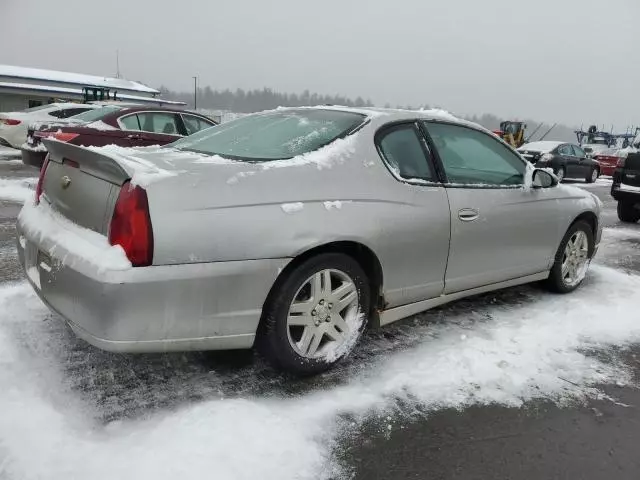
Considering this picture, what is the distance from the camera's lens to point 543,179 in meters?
4.27

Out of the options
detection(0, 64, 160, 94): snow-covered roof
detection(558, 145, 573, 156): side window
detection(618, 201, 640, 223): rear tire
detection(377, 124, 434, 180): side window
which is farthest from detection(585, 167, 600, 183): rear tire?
detection(0, 64, 160, 94): snow-covered roof

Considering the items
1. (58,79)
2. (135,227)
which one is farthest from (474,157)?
(58,79)

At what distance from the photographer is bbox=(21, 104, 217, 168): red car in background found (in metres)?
8.53

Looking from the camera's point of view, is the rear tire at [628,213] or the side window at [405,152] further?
the rear tire at [628,213]

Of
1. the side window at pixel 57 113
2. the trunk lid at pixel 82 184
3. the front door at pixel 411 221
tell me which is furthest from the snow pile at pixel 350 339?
the side window at pixel 57 113

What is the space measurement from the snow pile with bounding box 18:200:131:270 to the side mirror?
310 cm

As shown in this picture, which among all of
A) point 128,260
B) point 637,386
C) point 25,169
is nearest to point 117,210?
point 128,260

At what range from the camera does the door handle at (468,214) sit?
11.4ft

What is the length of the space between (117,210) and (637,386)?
3.00 meters

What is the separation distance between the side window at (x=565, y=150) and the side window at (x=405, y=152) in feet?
55.8

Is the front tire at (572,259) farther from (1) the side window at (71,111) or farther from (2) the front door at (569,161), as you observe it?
(2) the front door at (569,161)

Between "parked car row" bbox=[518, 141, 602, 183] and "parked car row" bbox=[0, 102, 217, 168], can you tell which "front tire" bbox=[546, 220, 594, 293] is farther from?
"parked car row" bbox=[518, 141, 602, 183]

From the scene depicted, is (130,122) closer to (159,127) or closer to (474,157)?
(159,127)

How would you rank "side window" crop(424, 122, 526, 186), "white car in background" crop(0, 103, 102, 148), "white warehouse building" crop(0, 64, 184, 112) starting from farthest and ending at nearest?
"white warehouse building" crop(0, 64, 184, 112) < "white car in background" crop(0, 103, 102, 148) < "side window" crop(424, 122, 526, 186)
